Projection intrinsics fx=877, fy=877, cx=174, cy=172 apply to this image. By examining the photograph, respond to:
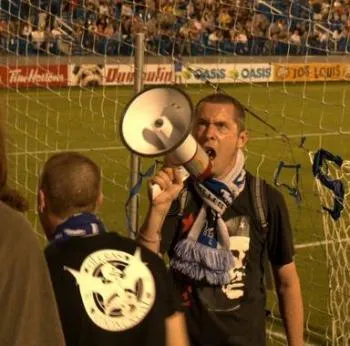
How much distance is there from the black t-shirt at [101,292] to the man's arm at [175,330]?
78 mm

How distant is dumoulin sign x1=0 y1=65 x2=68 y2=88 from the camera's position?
1436 cm

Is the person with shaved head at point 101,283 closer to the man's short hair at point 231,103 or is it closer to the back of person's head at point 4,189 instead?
the back of person's head at point 4,189

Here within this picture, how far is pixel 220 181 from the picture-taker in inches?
132

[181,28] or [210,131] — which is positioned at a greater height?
[181,28]

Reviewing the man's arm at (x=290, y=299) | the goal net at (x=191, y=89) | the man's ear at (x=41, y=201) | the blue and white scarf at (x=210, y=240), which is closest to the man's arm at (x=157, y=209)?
the blue and white scarf at (x=210, y=240)

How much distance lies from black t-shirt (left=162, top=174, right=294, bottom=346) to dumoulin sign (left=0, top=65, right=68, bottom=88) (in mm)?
10649

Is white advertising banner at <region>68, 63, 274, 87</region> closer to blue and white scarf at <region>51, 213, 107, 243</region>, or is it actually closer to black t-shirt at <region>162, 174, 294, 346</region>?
black t-shirt at <region>162, 174, 294, 346</region>

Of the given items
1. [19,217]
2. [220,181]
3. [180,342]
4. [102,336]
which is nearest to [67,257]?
[102,336]

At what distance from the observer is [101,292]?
234cm

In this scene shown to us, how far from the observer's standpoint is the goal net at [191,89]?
24.9 feet

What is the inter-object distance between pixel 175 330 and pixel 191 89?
1393 cm

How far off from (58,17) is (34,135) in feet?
5.63

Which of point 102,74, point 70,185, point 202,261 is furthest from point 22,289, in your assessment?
point 102,74

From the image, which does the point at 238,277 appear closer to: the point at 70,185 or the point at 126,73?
the point at 70,185
